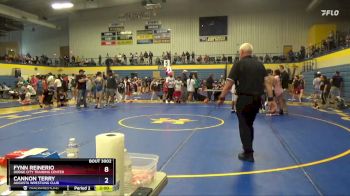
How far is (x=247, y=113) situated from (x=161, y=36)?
33.5 meters

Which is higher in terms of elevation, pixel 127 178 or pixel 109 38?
pixel 109 38

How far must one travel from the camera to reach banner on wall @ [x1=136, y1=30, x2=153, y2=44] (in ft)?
125

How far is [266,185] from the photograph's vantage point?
165 inches

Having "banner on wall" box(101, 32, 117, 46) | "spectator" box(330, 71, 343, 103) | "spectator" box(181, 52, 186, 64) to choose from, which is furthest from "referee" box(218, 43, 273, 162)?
"banner on wall" box(101, 32, 117, 46)

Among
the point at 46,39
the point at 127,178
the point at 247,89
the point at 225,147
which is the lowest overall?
the point at 225,147

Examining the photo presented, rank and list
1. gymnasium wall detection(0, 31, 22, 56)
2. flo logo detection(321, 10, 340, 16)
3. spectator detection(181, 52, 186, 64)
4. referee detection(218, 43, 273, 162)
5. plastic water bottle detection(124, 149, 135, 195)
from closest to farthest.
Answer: plastic water bottle detection(124, 149, 135, 195), referee detection(218, 43, 273, 162), flo logo detection(321, 10, 340, 16), spectator detection(181, 52, 186, 64), gymnasium wall detection(0, 31, 22, 56)

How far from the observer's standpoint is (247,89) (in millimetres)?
5227

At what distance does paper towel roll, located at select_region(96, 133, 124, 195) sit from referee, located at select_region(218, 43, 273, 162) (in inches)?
142

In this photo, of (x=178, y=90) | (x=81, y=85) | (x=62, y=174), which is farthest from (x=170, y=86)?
(x=62, y=174)

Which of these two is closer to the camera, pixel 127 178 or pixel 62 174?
pixel 62 174

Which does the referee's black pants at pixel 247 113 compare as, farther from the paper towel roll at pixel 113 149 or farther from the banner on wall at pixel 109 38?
the banner on wall at pixel 109 38

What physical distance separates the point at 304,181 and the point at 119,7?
3768 centimetres

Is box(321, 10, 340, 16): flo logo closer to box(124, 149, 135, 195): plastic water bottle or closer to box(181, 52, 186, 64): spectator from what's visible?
box(181, 52, 186, 64): spectator

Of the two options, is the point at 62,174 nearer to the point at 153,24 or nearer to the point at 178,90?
the point at 178,90
